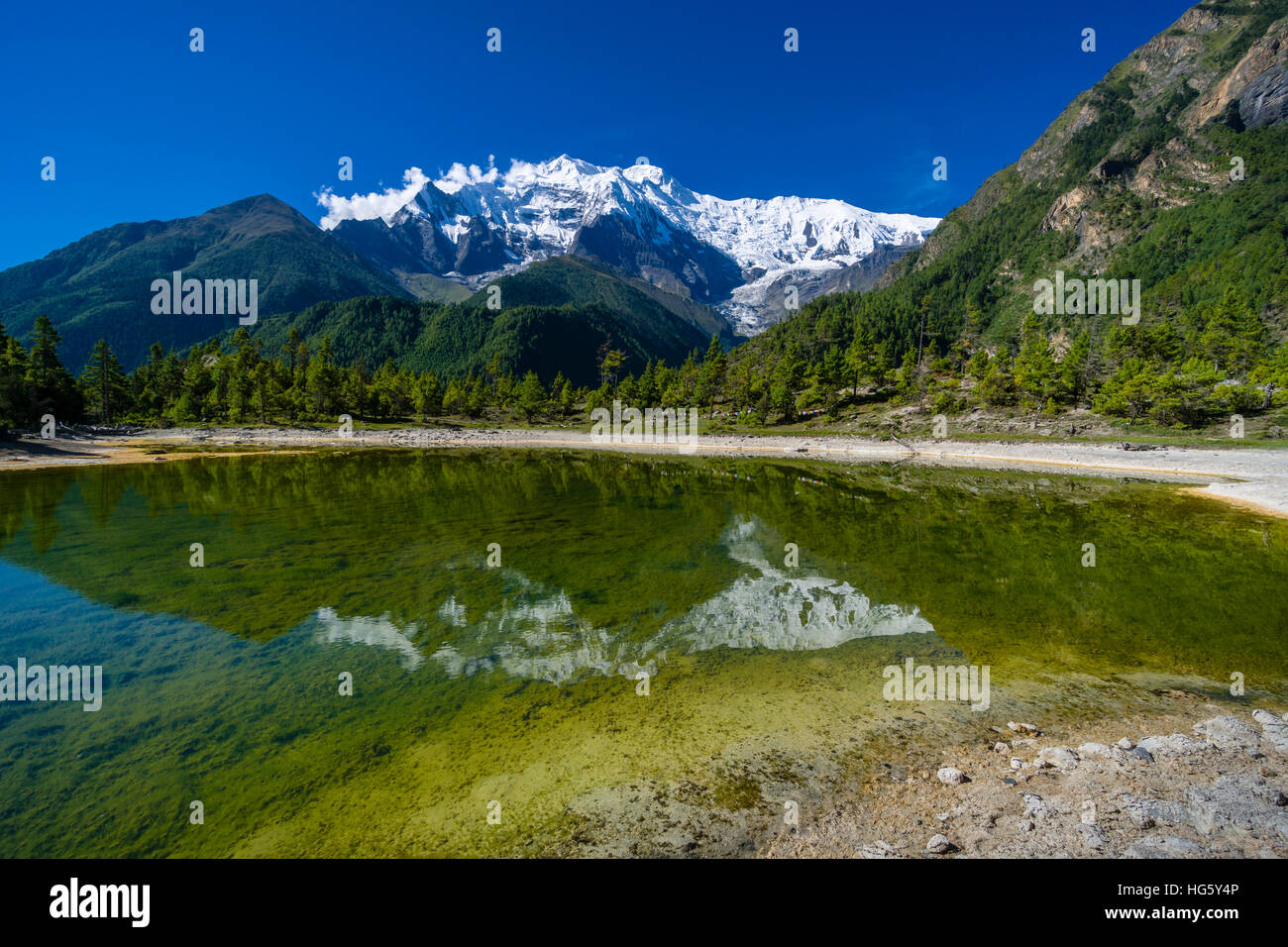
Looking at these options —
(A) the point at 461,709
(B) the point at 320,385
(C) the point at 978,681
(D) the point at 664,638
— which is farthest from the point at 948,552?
(B) the point at 320,385

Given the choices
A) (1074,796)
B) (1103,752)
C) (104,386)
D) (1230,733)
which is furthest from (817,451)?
(104,386)

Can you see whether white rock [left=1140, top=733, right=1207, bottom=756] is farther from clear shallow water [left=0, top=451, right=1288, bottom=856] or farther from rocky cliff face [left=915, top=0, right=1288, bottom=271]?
rocky cliff face [left=915, top=0, right=1288, bottom=271]

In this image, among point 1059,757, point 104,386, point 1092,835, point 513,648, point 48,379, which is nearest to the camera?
point 1092,835

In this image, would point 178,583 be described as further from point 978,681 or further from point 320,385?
point 320,385

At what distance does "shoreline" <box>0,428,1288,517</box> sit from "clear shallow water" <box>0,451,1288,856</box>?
705 inches

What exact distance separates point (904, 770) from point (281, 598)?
51.2 feet

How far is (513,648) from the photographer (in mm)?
11719

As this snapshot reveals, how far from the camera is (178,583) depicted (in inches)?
601

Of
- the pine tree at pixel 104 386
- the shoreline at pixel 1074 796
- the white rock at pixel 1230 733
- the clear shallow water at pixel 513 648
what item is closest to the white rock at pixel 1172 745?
the shoreline at pixel 1074 796

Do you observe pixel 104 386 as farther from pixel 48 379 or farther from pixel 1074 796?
pixel 1074 796

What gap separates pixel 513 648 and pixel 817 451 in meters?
64.6
